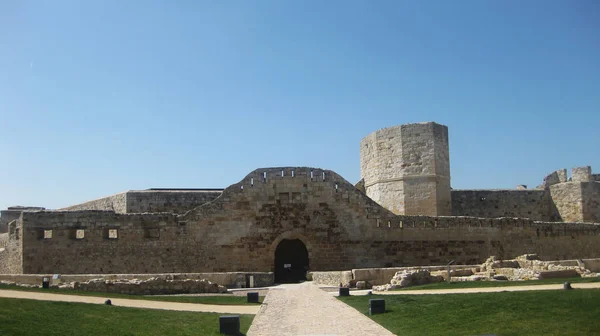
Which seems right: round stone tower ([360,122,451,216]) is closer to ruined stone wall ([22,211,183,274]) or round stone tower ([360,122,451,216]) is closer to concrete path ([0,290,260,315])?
ruined stone wall ([22,211,183,274])

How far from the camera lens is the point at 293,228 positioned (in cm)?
2597

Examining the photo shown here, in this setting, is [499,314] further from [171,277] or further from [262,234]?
[262,234]

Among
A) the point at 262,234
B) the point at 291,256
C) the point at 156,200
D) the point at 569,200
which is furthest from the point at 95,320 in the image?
the point at 569,200

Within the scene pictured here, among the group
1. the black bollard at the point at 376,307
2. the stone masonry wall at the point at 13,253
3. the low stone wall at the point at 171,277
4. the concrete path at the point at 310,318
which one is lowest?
the concrete path at the point at 310,318

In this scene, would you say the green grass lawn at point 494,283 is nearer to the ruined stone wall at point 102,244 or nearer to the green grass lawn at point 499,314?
the green grass lawn at point 499,314

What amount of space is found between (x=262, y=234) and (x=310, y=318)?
12.6 m

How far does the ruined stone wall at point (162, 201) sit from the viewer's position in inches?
1139

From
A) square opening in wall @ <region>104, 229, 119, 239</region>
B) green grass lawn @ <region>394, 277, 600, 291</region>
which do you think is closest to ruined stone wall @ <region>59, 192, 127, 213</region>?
square opening in wall @ <region>104, 229, 119, 239</region>

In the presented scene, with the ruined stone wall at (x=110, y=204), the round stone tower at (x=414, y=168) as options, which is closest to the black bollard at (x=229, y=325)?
the ruined stone wall at (x=110, y=204)

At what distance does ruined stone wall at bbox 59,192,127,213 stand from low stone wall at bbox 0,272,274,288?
6938mm

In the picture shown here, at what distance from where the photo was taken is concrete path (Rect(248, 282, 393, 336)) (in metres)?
11.5

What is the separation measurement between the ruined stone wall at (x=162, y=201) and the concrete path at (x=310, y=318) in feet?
40.2

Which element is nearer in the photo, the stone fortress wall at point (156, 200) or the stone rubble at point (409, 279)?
the stone rubble at point (409, 279)

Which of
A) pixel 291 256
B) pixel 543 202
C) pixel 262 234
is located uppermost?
pixel 543 202
